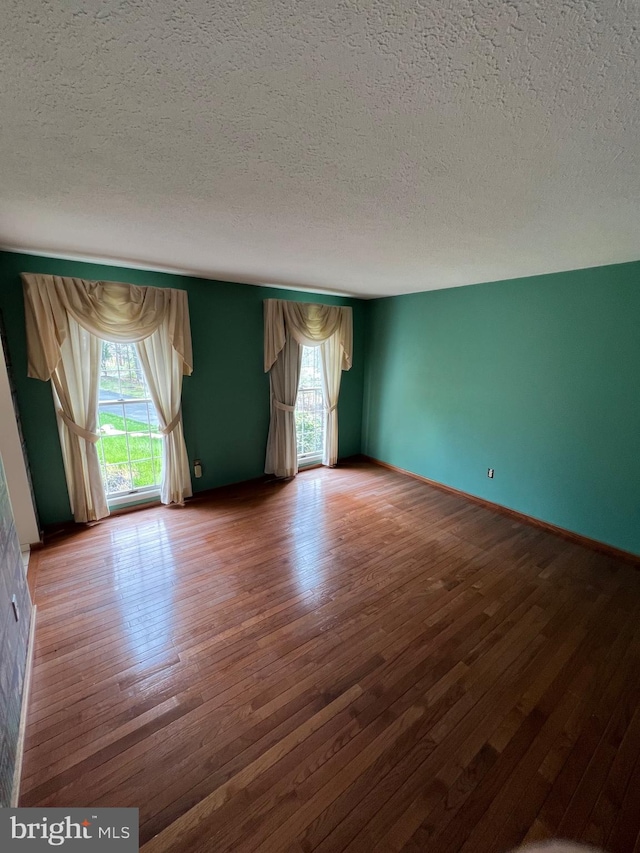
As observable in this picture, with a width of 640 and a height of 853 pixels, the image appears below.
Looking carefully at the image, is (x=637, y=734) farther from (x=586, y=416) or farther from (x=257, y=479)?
(x=257, y=479)

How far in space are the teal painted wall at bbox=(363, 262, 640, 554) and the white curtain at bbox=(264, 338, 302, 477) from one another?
1.44 m

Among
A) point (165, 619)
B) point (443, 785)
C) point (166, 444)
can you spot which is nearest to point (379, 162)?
point (443, 785)

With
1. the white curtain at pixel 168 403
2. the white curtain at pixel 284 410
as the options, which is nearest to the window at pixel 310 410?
the white curtain at pixel 284 410

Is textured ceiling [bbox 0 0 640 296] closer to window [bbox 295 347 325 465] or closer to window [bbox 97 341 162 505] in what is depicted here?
window [bbox 97 341 162 505]

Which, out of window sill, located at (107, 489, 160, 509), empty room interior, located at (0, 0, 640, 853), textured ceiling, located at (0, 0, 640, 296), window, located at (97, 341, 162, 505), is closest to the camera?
textured ceiling, located at (0, 0, 640, 296)

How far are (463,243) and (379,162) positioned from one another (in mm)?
1154

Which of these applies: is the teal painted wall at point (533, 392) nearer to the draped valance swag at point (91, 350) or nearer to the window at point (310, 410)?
the window at point (310, 410)

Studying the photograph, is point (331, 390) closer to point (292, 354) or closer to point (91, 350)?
point (292, 354)

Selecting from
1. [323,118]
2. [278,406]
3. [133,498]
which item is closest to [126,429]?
[133,498]

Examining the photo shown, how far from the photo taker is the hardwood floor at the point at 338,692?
1145 millimetres

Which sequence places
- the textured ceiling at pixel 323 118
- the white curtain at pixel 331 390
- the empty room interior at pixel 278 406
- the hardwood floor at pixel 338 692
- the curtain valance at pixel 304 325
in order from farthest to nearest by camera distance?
the white curtain at pixel 331 390, the curtain valance at pixel 304 325, the hardwood floor at pixel 338 692, the empty room interior at pixel 278 406, the textured ceiling at pixel 323 118

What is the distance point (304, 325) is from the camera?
155 inches

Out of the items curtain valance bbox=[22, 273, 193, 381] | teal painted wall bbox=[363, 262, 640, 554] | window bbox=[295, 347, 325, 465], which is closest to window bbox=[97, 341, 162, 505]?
curtain valance bbox=[22, 273, 193, 381]

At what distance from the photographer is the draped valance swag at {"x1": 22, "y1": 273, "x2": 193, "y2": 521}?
8.32 ft
